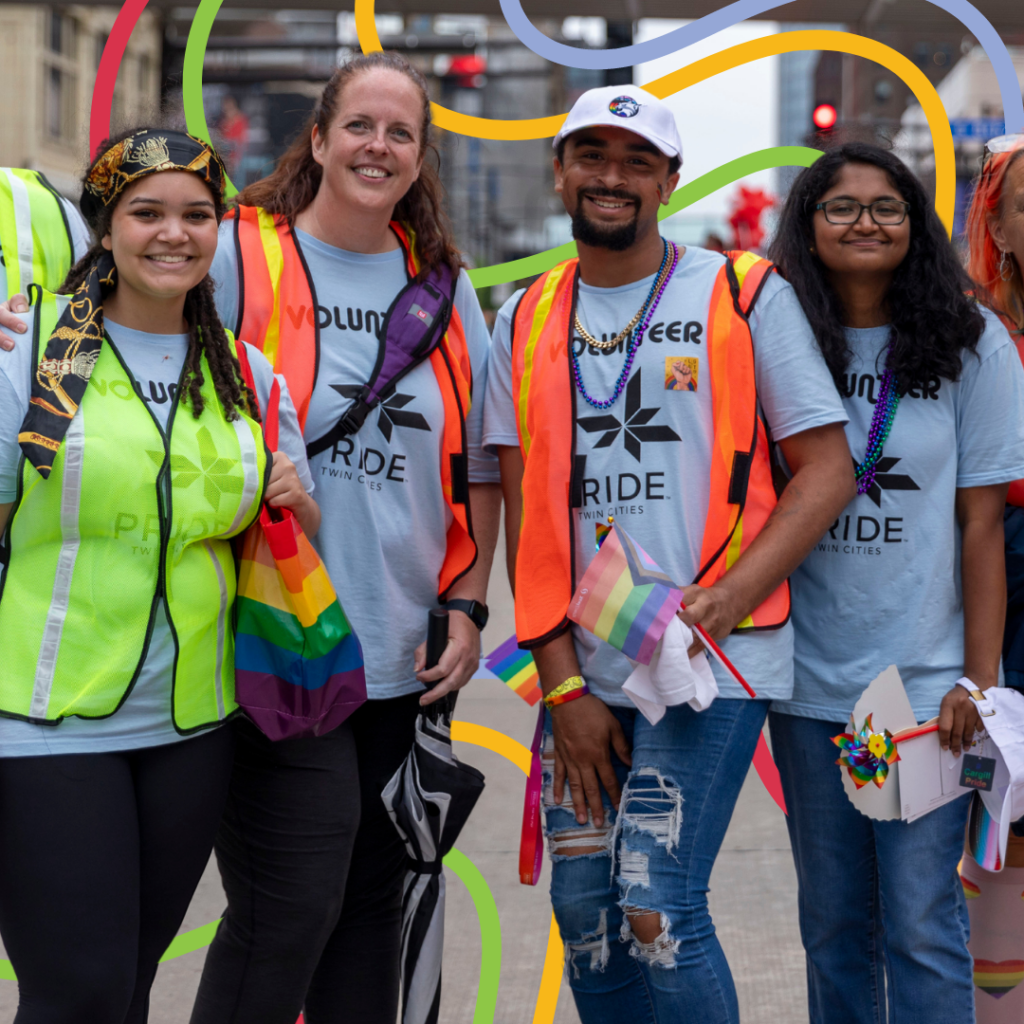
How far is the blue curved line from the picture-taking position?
3131mm

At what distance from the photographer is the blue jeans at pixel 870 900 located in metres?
2.24

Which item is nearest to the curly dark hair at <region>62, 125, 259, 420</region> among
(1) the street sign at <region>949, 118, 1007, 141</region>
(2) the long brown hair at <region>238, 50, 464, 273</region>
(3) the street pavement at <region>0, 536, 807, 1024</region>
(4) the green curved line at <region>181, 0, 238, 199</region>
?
(2) the long brown hair at <region>238, 50, 464, 273</region>

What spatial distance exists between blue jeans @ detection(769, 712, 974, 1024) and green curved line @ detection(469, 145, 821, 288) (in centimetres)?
139

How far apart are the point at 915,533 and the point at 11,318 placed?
168 centimetres

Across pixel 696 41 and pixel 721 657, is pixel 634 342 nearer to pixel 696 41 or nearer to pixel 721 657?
pixel 721 657

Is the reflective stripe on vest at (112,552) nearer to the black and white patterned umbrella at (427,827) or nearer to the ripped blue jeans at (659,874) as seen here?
the black and white patterned umbrella at (427,827)

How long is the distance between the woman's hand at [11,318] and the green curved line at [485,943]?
1859mm

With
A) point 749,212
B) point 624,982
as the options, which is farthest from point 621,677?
point 749,212

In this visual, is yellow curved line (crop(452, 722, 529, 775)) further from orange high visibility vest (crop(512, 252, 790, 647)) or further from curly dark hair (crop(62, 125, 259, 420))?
curly dark hair (crop(62, 125, 259, 420))

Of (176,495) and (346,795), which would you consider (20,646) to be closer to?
(176,495)

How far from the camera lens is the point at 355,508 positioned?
2.45m

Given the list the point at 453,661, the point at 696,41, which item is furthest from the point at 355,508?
the point at 696,41

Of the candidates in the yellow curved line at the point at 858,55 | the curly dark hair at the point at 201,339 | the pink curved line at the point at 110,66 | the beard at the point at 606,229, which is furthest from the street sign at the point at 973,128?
the curly dark hair at the point at 201,339

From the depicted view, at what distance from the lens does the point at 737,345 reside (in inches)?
91.4
